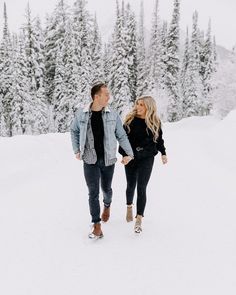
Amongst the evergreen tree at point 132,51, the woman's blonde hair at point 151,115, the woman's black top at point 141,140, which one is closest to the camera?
the woman's blonde hair at point 151,115

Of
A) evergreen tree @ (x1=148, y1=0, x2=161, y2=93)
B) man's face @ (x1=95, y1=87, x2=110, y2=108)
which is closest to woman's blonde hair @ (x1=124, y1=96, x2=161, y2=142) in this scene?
man's face @ (x1=95, y1=87, x2=110, y2=108)

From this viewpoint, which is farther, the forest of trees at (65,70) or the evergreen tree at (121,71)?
the evergreen tree at (121,71)

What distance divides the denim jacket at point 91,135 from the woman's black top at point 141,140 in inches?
9.2

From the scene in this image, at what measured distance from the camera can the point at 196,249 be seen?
6039 millimetres

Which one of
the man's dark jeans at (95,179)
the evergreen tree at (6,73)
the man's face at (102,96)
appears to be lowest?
the man's dark jeans at (95,179)

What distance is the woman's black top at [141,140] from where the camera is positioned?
6379 millimetres

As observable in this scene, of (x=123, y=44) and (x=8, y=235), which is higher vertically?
(x=123, y=44)

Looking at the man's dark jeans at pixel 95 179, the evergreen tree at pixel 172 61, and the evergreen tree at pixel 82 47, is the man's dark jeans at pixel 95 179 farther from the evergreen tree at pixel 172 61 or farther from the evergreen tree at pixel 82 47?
the evergreen tree at pixel 172 61

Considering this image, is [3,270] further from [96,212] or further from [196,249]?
[196,249]

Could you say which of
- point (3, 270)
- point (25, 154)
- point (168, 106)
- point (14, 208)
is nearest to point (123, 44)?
point (168, 106)

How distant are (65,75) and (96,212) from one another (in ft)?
123

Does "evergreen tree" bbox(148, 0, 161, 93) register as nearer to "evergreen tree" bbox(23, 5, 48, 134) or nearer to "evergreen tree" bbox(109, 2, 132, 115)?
"evergreen tree" bbox(109, 2, 132, 115)

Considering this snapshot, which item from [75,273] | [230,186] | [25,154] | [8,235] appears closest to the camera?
[75,273]

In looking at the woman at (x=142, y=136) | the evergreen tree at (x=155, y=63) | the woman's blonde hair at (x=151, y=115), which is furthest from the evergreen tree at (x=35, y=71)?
the woman's blonde hair at (x=151, y=115)
